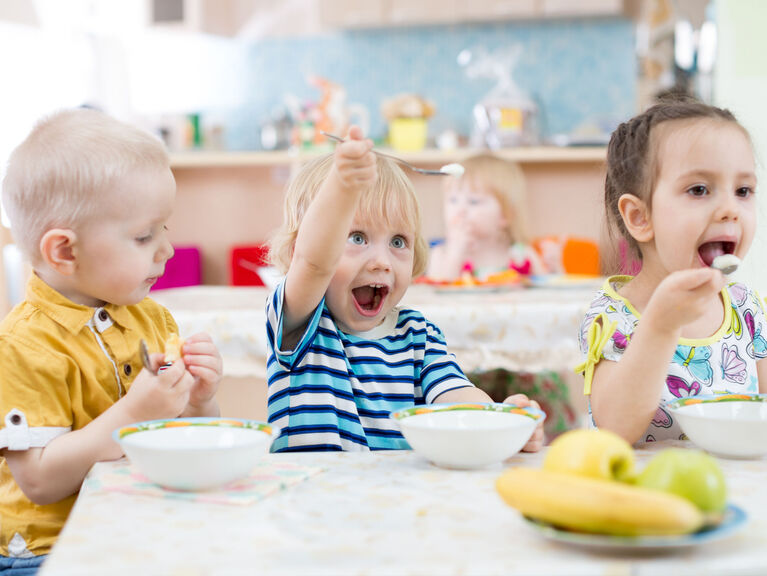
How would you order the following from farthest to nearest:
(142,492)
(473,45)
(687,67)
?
(473,45) → (687,67) → (142,492)

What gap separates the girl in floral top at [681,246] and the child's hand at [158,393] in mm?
494

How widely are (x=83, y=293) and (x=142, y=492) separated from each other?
387 millimetres

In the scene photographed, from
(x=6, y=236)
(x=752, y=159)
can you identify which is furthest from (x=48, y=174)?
(x=6, y=236)

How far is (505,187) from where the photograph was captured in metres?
3.21

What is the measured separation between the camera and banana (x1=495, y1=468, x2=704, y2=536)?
0.61m

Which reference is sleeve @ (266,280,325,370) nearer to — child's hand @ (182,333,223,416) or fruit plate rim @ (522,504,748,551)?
child's hand @ (182,333,223,416)

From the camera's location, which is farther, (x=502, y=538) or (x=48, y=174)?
(x=48, y=174)

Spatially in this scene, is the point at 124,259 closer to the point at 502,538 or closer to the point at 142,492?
the point at 142,492

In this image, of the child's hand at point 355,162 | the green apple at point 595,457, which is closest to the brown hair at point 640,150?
the child's hand at point 355,162

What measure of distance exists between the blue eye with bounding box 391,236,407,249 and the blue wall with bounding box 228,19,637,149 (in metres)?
3.78

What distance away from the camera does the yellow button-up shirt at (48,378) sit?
0.98 m

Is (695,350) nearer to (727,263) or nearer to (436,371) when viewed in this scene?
(727,263)

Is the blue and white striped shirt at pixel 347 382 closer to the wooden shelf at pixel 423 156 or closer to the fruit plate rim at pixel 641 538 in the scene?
the fruit plate rim at pixel 641 538

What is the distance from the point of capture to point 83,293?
3.65ft
